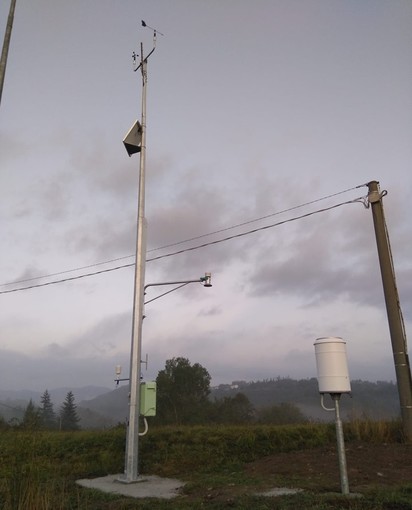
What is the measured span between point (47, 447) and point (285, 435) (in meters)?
6.72

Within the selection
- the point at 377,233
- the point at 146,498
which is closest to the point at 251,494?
the point at 146,498

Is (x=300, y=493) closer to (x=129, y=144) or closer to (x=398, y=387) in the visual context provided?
(x=398, y=387)

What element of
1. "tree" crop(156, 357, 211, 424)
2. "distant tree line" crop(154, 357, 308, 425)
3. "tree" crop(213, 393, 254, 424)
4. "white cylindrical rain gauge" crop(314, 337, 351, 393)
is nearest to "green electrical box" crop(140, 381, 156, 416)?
"white cylindrical rain gauge" crop(314, 337, 351, 393)

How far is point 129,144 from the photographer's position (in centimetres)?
1211

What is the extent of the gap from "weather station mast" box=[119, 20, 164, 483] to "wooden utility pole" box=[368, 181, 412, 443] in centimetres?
693

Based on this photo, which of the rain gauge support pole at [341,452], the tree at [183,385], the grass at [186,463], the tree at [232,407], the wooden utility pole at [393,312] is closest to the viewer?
the grass at [186,463]

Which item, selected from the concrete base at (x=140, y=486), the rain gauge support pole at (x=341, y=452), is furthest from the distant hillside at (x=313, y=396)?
the concrete base at (x=140, y=486)

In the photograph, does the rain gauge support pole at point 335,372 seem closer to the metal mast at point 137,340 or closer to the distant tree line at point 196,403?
the metal mast at point 137,340

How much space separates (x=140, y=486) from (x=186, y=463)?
2.34 m

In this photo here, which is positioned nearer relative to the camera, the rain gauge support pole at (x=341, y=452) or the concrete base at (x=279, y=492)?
the rain gauge support pole at (x=341, y=452)

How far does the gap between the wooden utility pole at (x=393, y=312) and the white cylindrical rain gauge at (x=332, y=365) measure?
597 centimetres

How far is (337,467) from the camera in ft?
29.4

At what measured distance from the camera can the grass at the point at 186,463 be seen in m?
6.08

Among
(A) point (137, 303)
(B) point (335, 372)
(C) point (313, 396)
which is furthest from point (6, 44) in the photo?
(C) point (313, 396)
